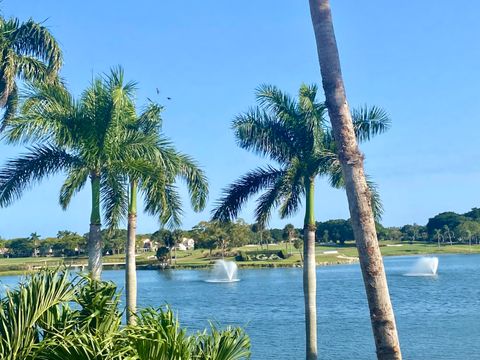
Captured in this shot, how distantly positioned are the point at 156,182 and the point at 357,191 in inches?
390

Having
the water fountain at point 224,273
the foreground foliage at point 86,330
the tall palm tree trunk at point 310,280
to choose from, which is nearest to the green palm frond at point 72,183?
the tall palm tree trunk at point 310,280

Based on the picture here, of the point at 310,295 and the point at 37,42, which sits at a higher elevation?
the point at 37,42

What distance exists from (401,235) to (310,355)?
175581mm

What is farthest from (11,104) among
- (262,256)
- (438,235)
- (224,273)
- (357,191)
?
(438,235)

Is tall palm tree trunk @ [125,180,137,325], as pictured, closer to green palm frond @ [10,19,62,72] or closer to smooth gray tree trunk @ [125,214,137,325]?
smooth gray tree trunk @ [125,214,137,325]

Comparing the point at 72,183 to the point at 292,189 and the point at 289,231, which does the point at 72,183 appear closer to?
the point at 292,189

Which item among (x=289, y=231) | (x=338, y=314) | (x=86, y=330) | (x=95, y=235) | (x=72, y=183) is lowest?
(x=338, y=314)

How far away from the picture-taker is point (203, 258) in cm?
13312

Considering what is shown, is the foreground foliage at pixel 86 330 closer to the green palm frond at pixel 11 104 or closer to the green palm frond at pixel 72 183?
the green palm frond at pixel 72 183

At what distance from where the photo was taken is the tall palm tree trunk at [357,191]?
7.86 metres

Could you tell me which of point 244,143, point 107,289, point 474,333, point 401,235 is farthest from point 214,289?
point 401,235

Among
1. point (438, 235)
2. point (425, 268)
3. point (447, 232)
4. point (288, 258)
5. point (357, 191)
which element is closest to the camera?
point (357, 191)

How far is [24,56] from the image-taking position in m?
19.3

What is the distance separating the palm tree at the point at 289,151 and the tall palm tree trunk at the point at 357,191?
31.8 feet
